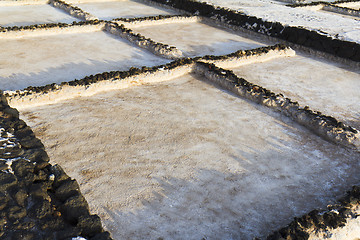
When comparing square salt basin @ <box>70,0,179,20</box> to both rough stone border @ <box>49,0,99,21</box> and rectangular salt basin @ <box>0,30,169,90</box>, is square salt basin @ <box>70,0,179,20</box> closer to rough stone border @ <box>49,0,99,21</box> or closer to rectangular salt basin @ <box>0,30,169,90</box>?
rough stone border @ <box>49,0,99,21</box>

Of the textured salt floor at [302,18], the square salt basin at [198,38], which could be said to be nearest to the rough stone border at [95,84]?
the square salt basin at [198,38]

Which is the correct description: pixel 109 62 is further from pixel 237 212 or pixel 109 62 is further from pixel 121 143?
pixel 237 212

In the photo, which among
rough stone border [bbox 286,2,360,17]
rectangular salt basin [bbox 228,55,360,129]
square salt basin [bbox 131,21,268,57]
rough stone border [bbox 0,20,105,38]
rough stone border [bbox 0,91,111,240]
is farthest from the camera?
rough stone border [bbox 286,2,360,17]

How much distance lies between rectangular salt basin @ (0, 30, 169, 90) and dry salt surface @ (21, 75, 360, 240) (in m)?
1.41

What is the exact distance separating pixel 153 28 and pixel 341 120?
7.93 meters

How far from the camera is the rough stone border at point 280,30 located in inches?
430

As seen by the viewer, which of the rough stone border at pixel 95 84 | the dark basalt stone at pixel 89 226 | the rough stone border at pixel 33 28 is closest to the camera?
the dark basalt stone at pixel 89 226

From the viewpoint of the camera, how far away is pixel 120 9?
15.9m

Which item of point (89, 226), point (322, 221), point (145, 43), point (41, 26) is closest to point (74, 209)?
point (89, 226)

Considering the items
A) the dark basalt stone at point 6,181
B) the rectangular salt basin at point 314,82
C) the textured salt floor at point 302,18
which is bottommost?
the dark basalt stone at point 6,181

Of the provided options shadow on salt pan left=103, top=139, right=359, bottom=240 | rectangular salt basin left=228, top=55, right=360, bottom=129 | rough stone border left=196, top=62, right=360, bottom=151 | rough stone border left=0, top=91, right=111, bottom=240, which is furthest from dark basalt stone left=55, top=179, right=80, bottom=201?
rectangular salt basin left=228, top=55, right=360, bottom=129

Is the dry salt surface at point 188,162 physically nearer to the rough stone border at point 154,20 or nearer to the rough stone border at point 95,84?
the rough stone border at point 95,84

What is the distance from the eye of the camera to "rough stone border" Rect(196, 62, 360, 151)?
656cm

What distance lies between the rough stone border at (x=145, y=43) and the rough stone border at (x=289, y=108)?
1051mm
